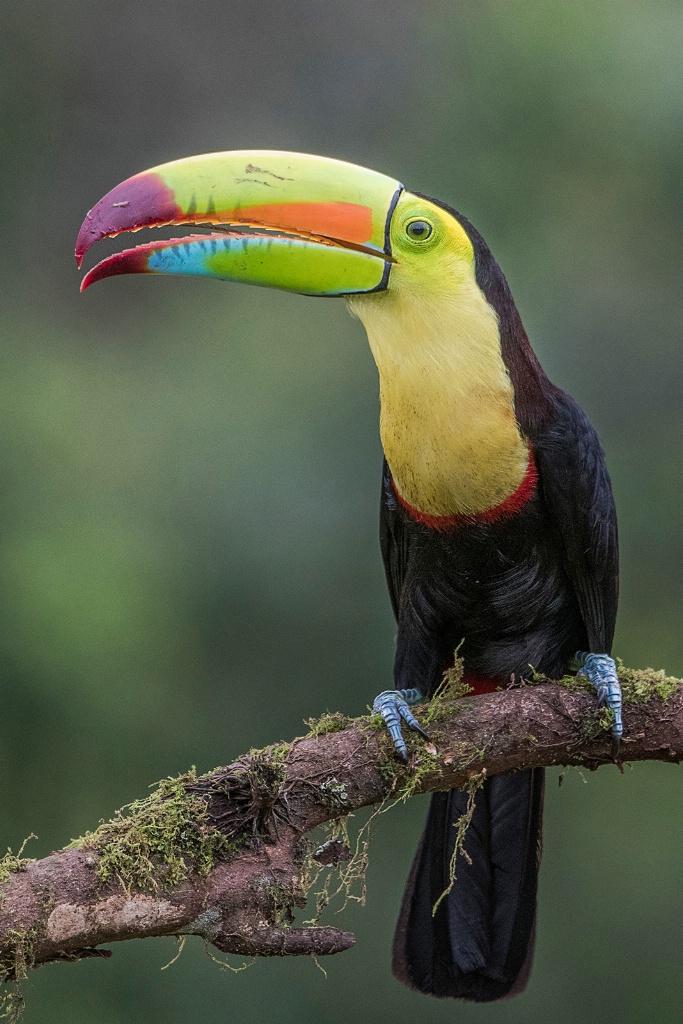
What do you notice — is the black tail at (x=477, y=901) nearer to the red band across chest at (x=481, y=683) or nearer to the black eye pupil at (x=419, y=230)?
the red band across chest at (x=481, y=683)

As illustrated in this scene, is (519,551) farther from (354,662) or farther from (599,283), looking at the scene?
(599,283)

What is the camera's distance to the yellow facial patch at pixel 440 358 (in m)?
2.17

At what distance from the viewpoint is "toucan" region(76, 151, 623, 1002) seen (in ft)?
7.08

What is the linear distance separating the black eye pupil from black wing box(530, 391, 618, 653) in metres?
0.42

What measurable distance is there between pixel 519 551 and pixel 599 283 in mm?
1832

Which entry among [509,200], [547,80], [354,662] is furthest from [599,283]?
[354,662]

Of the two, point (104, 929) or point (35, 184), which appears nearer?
point (104, 929)

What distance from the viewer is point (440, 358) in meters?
2.16

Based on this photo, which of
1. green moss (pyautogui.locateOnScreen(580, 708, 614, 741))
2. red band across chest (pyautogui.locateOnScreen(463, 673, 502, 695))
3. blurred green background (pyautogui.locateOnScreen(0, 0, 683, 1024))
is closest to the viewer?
green moss (pyautogui.locateOnScreen(580, 708, 614, 741))

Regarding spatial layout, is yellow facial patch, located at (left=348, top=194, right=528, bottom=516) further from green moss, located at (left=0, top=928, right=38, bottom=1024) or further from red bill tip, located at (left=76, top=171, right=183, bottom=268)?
green moss, located at (left=0, top=928, right=38, bottom=1024)

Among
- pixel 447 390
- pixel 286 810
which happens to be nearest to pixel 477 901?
pixel 286 810

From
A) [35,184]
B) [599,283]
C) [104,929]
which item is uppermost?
[35,184]

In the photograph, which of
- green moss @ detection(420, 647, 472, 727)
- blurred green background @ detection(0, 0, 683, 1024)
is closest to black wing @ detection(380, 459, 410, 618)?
green moss @ detection(420, 647, 472, 727)

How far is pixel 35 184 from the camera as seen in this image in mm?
4566
